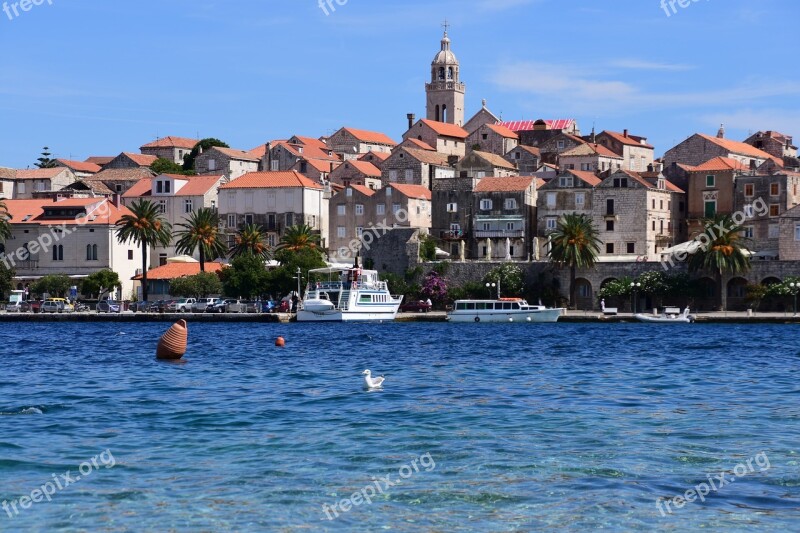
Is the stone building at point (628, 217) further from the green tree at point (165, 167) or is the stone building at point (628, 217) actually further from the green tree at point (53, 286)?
the green tree at point (165, 167)

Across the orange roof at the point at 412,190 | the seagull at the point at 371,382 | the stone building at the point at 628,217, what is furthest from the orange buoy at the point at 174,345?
the orange roof at the point at 412,190

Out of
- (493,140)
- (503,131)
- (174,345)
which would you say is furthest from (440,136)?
(174,345)

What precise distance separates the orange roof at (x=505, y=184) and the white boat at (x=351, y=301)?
14.2m

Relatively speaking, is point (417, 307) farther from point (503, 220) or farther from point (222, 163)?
point (222, 163)

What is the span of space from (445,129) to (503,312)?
4302cm

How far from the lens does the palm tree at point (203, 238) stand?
Answer: 98938 mm

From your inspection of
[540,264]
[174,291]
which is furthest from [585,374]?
[174,291]

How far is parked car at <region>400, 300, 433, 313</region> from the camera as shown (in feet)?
301

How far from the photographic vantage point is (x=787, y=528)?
1809cm

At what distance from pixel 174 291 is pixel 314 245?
1164 cm

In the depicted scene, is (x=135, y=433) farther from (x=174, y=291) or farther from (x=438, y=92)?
(x=438, y=92)

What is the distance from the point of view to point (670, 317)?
7975 cm

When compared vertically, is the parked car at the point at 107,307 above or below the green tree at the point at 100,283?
below

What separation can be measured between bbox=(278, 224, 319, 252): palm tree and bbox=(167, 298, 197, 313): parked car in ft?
28.9
